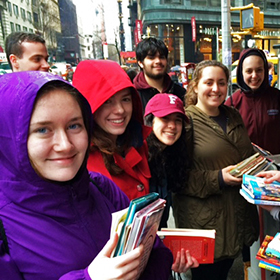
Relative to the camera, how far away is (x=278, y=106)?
9.97 ft

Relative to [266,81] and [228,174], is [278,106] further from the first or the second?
[228,174]

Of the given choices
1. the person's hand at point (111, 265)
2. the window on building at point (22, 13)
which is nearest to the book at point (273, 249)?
the person's hand at point (111, 265)

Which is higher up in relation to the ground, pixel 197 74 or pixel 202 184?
pixel 197 74

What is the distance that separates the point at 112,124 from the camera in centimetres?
154

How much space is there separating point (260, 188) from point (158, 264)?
2.84 ft

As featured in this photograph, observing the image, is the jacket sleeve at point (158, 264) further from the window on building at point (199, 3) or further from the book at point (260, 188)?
the window on building at point (199, 3)

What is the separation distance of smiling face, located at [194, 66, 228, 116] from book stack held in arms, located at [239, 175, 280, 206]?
61cm

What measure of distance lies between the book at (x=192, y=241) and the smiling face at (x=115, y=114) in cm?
63

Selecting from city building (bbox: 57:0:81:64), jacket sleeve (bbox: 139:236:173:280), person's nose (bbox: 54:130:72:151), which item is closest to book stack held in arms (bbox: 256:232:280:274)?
jacket sleeve (bbox: 139:236:173:280)

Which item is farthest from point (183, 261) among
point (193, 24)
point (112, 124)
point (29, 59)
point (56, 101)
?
point (193, 24)

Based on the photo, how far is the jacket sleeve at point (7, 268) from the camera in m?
0.80

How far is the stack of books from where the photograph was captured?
72.1 inches

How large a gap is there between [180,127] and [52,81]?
1.15 meters

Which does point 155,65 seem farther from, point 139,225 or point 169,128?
point 139,225
